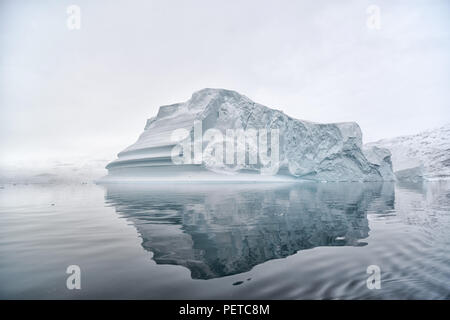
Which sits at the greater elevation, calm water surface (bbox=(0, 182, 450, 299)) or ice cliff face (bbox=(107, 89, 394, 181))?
ice cliff face (bbox=(107, 89, 394, 181))

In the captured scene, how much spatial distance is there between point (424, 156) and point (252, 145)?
79016mm

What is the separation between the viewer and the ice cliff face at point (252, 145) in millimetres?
37969

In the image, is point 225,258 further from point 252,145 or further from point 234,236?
point 252,145

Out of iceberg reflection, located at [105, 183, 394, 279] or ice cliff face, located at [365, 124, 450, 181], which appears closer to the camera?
iceberg reflection, located at [105, 183, 394, 279]

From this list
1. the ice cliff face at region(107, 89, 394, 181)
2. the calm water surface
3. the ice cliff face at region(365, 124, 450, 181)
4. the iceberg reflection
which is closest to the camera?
the calm water surface

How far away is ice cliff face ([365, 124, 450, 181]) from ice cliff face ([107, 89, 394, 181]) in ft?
79.2

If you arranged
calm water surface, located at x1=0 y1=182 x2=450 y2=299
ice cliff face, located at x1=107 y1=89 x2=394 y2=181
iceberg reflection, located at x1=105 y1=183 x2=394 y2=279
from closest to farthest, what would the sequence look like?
1. calm water surface, located at x1=0 y1=182 x2=450 y2=299
2. iceberg reflection, located at x1=105 y1=183 x2=394 y2=279
3. ice cliff face, located at x1=107 y1=89 x2=394 y2=181

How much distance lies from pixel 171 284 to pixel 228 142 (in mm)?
34518

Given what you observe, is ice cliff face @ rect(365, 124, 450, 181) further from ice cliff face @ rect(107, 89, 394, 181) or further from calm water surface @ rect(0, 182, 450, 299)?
calm water surface @ rect(0, 182, 450, 299)

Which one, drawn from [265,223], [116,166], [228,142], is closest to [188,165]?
[228,142]

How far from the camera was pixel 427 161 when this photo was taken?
3282 inches

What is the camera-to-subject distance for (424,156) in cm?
8581

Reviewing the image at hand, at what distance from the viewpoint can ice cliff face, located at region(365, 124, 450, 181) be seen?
66.2 m

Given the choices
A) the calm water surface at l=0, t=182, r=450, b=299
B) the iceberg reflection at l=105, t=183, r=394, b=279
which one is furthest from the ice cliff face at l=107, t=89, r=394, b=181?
the calm water surface at l=0, t=182, r=450, b=299
